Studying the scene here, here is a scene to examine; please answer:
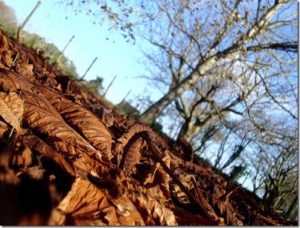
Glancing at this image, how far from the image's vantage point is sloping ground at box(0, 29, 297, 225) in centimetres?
123

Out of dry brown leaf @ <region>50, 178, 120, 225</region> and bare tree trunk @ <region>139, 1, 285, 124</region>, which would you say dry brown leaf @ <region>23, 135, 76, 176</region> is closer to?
dry brown leaf @ <region>50, 178, 120, 225</region>

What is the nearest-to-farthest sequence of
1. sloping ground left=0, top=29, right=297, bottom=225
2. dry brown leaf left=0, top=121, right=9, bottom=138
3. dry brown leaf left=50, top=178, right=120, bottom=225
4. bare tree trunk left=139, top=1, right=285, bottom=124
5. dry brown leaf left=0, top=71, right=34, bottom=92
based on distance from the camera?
sloping ground left=0, top=29, right=297, bottom=225 < dry brown leaf left=50, top=178, right=120, bottom=225 < dry brown leaf left=0, top=121, right=9, bottom=138 < dry brown leaf left=0, top=71, right=34, bottom=92 < bare tree trunk left=139, top=1, right=285, bottom=124

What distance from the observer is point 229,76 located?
17.1 m

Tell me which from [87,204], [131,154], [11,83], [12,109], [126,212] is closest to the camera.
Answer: [87,204]

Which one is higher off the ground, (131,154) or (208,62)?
(208,62)

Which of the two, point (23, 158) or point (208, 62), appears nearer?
point (23, 158)

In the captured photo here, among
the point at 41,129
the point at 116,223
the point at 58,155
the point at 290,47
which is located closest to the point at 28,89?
the point at 41,129

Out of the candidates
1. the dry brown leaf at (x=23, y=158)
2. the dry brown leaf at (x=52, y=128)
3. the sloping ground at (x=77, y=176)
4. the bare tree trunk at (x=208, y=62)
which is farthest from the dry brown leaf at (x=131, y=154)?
the bare tree trunk at (x=208, y=62)

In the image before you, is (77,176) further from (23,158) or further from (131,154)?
(131,154)

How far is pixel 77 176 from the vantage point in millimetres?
1569

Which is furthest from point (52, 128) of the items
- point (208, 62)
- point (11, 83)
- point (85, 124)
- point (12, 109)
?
point (208, 62)

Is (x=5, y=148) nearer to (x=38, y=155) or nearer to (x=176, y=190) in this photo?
(x=38, y=155)

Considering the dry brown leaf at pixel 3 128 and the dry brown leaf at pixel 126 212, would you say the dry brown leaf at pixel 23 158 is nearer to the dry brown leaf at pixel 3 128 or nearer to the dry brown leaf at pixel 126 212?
the dry brown leaf at pixel 3 128

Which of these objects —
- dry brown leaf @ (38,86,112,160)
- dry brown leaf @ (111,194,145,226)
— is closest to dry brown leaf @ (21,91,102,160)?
dry brown leaf @ (38,86,112,160)
